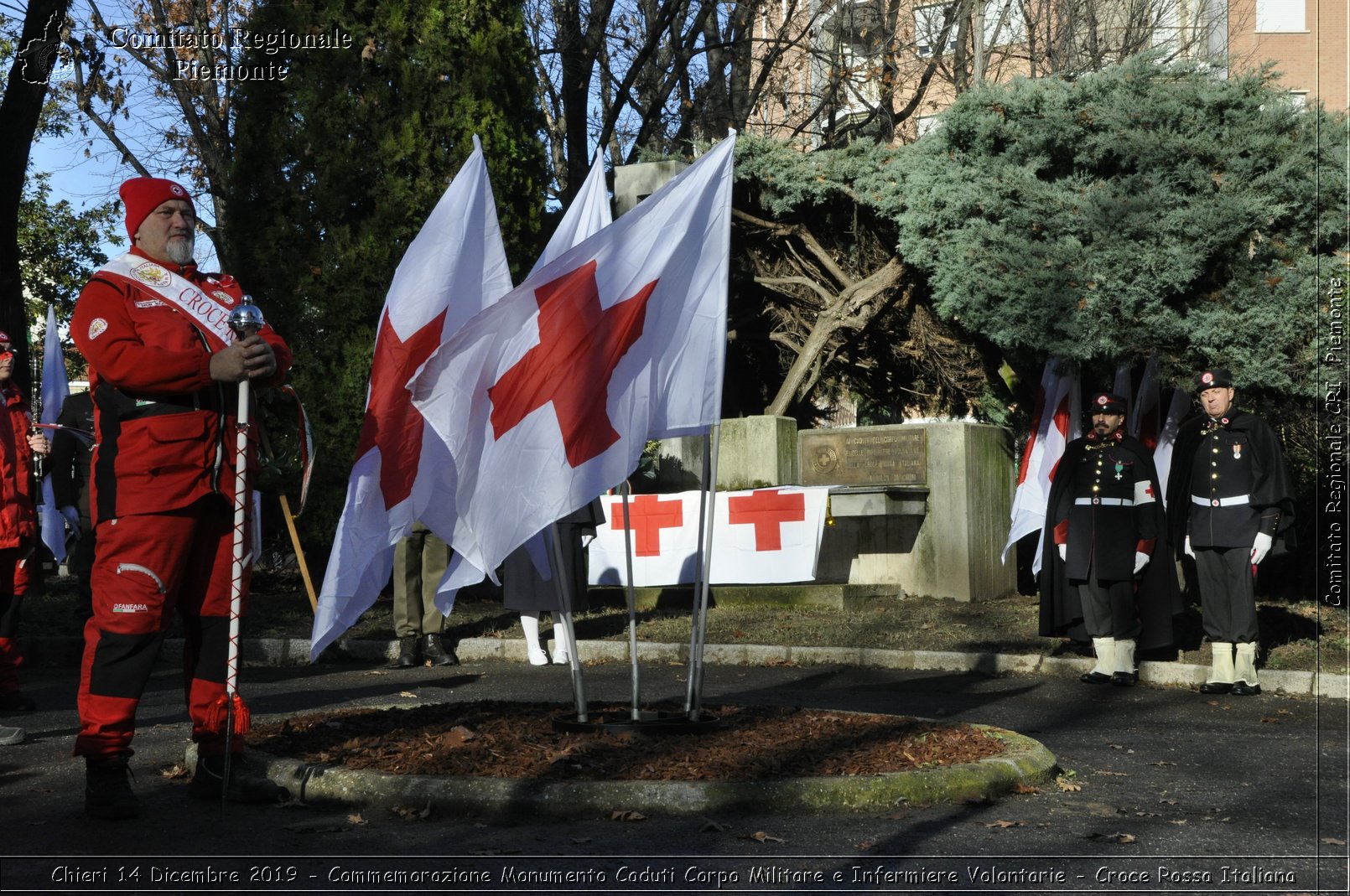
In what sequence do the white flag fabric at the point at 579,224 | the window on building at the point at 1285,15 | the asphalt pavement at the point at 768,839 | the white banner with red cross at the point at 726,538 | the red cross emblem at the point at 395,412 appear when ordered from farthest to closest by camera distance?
the window on building at the point at 1285,15, the white banner with red cross at the point at 726,538, the white flag fabric at the point at 579,224, the red cross emblem at the point at 395,412, the asphalt pavement at the point at 768,839

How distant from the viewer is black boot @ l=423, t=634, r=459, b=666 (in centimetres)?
1112

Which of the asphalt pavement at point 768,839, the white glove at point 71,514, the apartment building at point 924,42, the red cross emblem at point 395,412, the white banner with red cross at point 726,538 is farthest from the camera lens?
the apartment building at point 924,42

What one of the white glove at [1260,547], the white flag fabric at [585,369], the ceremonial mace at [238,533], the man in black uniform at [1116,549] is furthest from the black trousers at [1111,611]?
the ceremonial mace at [238,533]

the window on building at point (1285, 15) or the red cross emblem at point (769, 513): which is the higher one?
the window on building at point (1285, 15)

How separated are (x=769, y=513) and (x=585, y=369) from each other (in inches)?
327

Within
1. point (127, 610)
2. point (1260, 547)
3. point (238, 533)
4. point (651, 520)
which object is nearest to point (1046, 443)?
point (1260, 547)

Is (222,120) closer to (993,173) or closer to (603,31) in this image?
(603,31)

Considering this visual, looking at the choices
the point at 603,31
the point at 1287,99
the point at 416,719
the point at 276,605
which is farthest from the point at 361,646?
the point at 603,31

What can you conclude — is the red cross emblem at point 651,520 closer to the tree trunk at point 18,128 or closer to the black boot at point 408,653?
the black boot at point 408,653

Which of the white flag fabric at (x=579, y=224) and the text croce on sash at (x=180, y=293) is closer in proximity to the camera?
the text croce on sash at (x=180, y=293)

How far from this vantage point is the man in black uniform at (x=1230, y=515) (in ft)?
31.2

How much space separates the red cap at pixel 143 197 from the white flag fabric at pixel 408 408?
107 centimetres

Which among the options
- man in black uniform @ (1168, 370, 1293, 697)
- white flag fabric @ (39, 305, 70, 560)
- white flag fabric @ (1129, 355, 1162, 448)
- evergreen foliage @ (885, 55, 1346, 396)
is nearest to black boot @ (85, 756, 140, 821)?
man in black uniform @ (1168, 370, 1293, 697)

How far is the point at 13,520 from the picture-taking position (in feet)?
26.1
